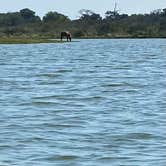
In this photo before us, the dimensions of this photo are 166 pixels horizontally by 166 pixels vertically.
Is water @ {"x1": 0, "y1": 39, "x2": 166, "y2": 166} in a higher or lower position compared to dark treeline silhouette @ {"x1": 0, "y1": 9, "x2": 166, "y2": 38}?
higher

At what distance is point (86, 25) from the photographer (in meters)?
132

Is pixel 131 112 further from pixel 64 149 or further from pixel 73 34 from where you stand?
pixel 73 34

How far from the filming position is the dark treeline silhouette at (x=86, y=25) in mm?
111213

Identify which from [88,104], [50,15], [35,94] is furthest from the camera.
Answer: [50,15]

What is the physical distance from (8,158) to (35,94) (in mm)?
9961

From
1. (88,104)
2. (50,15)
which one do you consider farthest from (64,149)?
(50,15)

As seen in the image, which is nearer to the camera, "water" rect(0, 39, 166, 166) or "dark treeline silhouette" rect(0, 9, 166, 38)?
"water" rect(0, 39, 166, 166)

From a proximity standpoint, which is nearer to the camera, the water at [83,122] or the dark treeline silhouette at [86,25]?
the water at [83,122]

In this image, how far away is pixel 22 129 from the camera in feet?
47.3

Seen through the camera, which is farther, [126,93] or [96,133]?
[126,93]

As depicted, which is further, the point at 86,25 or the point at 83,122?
the point at 86,25

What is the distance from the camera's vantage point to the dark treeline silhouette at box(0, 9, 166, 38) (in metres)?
111

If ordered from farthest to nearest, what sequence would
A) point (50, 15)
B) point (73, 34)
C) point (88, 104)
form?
1. point (50, 15)
2. point (73, 34)
3. point (88, 104)

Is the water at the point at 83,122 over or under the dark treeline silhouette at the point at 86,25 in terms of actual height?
over
